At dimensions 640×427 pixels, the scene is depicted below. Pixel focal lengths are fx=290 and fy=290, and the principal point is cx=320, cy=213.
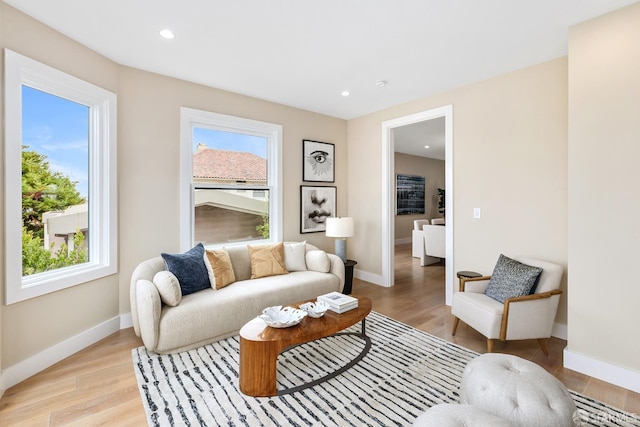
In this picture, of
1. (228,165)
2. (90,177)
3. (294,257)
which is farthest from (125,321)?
(228,165)

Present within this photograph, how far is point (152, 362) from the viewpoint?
236cm

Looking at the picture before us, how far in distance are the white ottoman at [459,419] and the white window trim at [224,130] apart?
2.98 metres

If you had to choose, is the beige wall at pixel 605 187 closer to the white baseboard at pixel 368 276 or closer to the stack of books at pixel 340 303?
the stack of books at pixel 340 303

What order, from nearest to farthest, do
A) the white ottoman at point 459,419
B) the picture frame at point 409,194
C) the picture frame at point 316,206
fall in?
the white ottoman at point 459,419, the picture frame at point 316,206, the picture frame at point 409,194

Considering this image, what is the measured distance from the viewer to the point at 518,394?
56.3 inches

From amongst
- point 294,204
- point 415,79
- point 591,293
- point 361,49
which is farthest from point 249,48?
point 591,293

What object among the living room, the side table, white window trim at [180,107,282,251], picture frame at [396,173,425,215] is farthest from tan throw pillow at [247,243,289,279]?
picture frame at [396,173,425,215]

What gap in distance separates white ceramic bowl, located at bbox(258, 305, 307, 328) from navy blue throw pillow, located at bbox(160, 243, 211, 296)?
3.42 ft

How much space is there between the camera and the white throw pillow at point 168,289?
249cm

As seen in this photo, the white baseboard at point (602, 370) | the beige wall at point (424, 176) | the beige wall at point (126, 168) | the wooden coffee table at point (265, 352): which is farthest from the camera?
the beige wall at point (424, 176)

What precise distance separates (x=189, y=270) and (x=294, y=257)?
1290mm

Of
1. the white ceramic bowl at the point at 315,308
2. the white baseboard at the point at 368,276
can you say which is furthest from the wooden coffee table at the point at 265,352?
the white baseboard at the point at 368,276

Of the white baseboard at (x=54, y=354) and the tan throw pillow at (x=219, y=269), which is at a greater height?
the tan throw pillow at (x=219, y=269)

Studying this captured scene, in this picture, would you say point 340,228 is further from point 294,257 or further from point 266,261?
point 266,261
